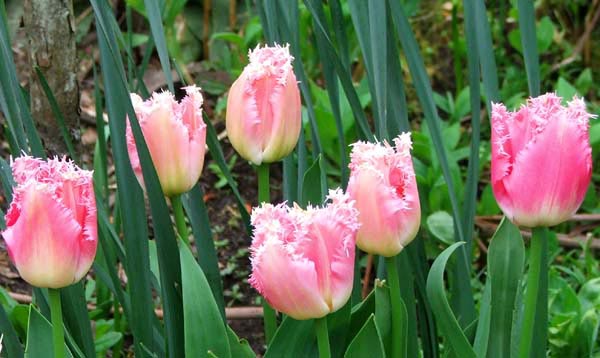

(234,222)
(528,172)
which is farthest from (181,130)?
(234,222)

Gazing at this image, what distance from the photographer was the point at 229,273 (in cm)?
215

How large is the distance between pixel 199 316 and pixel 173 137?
164 mm

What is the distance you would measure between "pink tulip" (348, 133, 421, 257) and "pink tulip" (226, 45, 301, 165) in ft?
0.35

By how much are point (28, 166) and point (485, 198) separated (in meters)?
1.48

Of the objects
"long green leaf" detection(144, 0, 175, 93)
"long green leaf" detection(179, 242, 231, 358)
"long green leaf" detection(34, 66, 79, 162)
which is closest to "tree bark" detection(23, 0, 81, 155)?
"long green leaf" detection(34, 66, 79, 162)

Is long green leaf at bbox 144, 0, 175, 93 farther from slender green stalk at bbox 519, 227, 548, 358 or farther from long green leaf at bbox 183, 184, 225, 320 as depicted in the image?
slender green stalk at bbox 519, 227, 548, 358

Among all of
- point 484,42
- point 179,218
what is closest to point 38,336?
point 179,218

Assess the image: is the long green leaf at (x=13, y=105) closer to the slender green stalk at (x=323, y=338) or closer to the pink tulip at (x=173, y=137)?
the pink tulip at (x=173, y=137)

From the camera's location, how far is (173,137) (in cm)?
94

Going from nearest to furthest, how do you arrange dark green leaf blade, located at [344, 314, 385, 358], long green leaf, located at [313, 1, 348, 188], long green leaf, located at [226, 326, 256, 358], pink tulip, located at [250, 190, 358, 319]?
1. pink tulip, located at [250, 190, 358, 319]
2. dark green leaf blade, located at [344, 314, 385, 358]
3. long green leaf, located at [226, 326, 256, 358]
4. long green leaf, located at [313, 1, 348, 188]

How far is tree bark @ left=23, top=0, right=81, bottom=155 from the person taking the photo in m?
1.54

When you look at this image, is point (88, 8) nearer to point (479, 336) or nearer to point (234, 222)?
point (234, 222)

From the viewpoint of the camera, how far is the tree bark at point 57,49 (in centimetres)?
154

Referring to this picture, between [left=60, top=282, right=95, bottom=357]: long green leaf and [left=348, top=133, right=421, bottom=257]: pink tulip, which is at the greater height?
[left=348, top=133, right=421, bottom=257]: pink tulip
